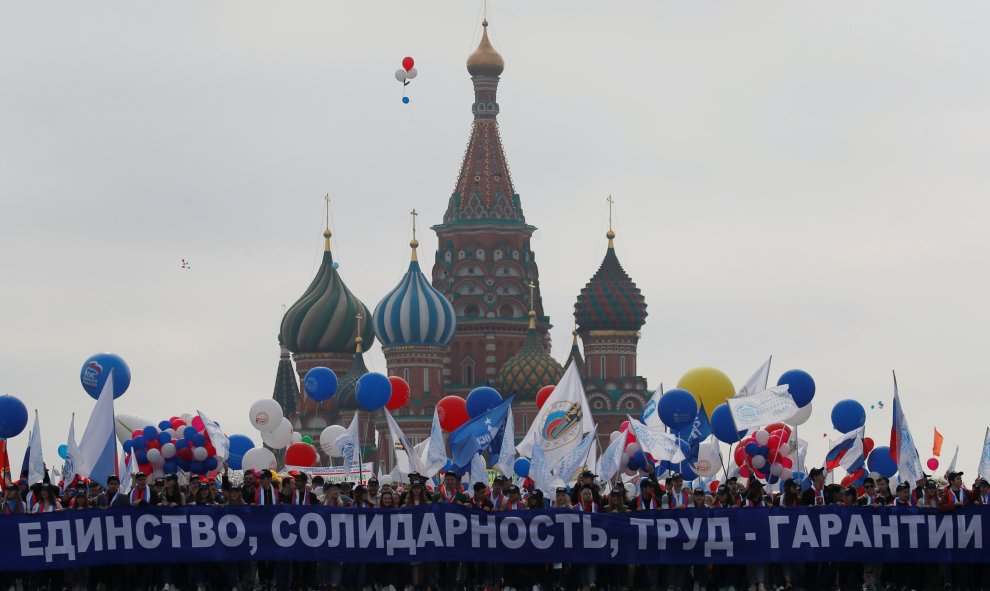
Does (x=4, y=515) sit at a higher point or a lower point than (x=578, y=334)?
lower

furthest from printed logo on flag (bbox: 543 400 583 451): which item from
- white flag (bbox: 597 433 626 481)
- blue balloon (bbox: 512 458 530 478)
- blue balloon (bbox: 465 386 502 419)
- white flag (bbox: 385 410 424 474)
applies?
blue balloon (bbox: 512 458 530 478)

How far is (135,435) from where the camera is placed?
4097 cm

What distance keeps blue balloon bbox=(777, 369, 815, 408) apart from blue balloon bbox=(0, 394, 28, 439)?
15069 millimetres

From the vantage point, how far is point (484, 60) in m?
104

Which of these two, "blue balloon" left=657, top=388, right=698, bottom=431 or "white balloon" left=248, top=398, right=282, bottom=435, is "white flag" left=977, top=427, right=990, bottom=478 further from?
"white balloon" left=248, top=398, right=282, bottom=435

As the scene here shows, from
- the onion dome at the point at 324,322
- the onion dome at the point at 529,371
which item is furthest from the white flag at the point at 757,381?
the onion dome at the point at 324,322

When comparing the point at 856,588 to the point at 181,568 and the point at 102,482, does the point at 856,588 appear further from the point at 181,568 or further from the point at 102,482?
the point at 102,482

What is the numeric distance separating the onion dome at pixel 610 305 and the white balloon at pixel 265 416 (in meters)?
45.0

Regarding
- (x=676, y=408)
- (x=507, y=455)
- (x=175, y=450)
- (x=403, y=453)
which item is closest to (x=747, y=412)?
(x=507, y=455)

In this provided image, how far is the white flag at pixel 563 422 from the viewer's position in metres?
37.1

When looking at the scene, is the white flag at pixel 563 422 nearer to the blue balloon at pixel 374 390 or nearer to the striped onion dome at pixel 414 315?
A: the blue balloon at pixel 374 390

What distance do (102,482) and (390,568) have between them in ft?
18.3

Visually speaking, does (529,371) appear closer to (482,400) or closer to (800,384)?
(482,400)

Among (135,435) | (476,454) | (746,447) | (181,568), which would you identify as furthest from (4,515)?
(746,447)
